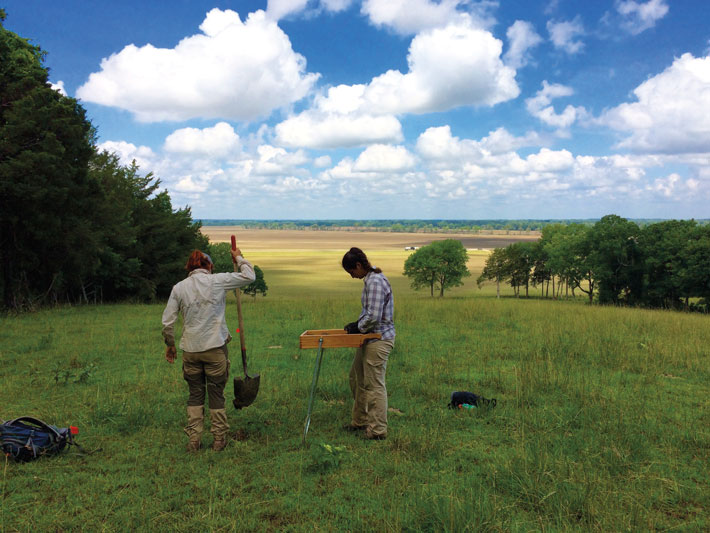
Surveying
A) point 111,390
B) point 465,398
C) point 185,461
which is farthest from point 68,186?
point 465,398

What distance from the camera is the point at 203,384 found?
5496 mm

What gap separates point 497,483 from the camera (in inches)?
178

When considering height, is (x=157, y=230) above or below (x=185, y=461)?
above

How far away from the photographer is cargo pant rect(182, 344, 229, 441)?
5.32m

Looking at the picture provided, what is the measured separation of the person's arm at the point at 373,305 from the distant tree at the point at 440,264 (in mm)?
64697

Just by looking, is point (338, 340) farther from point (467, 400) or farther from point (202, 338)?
point (467, 400)

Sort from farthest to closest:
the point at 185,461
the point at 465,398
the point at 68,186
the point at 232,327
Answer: the point at 68,186, the point at 232,327, the point at 465,398, the point at 185,461

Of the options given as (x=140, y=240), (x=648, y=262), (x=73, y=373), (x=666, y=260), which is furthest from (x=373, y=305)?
(x=666, y=260)

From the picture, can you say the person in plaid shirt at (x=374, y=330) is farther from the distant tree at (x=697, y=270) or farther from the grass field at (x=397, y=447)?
the distant tree at (x=697, y=270)

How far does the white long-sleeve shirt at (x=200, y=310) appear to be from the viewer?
17.3 feet

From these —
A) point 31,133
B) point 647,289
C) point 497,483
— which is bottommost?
point 647,289

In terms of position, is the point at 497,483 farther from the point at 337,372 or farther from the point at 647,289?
the point at 647,289

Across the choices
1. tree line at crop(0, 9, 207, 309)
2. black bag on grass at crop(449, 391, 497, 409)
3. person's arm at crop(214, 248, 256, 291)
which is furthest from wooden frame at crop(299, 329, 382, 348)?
tree line at crop(0, 9, 207, 309)

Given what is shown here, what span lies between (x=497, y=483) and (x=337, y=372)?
15.8 feet
